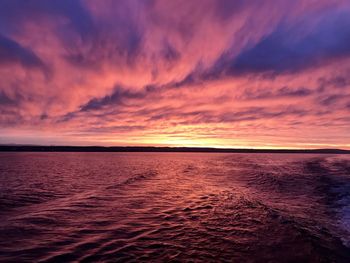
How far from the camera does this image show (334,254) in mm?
9273

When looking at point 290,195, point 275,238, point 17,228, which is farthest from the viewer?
point 290,195

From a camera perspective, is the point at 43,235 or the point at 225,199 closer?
the point at 43,235

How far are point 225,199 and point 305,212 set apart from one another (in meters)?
5.35

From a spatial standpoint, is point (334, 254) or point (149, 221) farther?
point (149, 221)

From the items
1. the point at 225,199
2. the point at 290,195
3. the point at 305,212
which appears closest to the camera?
the point at 305,212

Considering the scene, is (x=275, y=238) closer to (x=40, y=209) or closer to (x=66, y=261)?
(x=66, y=261)

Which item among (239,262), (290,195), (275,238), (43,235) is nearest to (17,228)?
(43,235)

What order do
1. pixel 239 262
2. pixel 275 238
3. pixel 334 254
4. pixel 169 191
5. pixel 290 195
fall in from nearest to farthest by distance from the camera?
pixel 239 262
pixel 334 254
pixel 275 238
pixel 290 195
pixel 169 191

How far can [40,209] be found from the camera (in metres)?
15.7

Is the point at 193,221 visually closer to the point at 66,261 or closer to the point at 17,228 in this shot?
the point at 66,261

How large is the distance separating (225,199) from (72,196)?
1045 centimetres

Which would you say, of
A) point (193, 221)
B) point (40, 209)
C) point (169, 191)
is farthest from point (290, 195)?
point (40, 209)

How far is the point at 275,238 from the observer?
35.4 feet

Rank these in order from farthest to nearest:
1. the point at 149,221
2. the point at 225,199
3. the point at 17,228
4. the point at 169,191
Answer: the point at 169,191 < the point at 225,199 < the point at 149,221 < the point at 17,228
